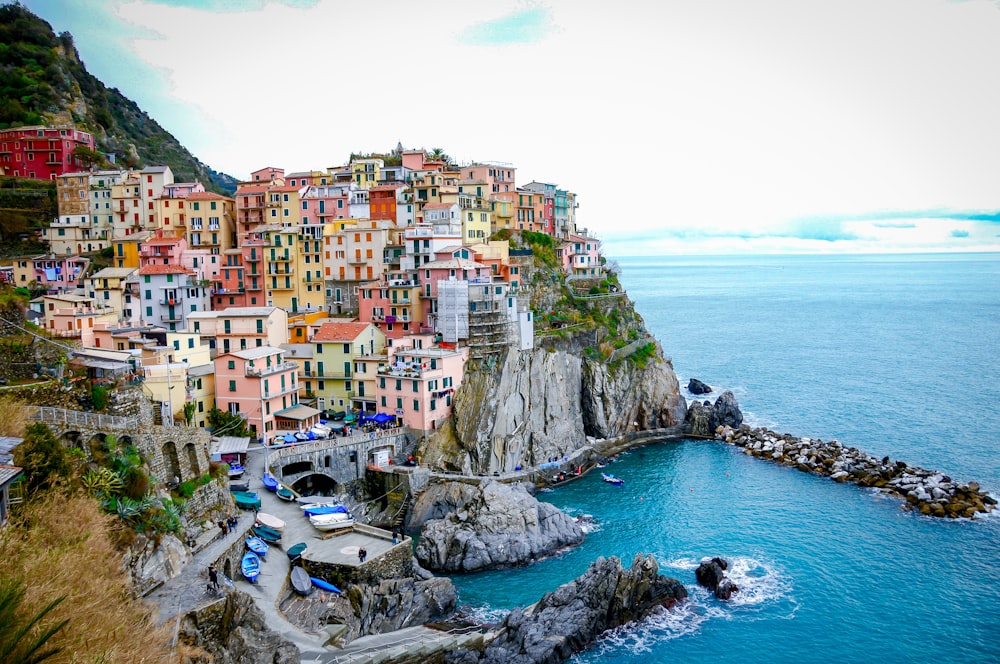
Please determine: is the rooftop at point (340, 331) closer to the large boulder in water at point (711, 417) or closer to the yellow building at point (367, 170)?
the yellow building at point (367, 170)

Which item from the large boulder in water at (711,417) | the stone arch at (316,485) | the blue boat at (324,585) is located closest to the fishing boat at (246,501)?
the blue boat at (324,585)

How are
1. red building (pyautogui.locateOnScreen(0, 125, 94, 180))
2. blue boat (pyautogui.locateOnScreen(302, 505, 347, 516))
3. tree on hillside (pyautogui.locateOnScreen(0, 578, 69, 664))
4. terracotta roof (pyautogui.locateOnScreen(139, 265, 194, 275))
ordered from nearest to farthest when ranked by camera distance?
tree on hillside (pyautogui.locateOnScreen(0, 578, 69, 664)) < blue boat (pyautogui.locateOnScreen(302, 505, 347, 516)) < terracotta roof (pyautogui.locateOnScreen(139, 265, 194, 275)) < red building (pyautogui.locateOnScreen(0, 125, 94, 180))

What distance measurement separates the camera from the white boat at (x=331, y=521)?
130 feet

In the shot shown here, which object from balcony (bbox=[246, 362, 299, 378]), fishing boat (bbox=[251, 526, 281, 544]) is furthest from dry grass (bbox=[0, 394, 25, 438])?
balcony (bbox=[246, 362, 299, 378])

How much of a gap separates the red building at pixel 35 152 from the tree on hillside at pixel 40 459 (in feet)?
202

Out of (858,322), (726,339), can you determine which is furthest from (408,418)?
(858,322)

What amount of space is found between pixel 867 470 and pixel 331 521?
129 feet

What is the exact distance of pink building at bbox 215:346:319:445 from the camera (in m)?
50.2

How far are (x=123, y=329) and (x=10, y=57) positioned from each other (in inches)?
2320

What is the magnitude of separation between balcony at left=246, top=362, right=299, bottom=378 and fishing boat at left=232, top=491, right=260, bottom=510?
1080 centimetres

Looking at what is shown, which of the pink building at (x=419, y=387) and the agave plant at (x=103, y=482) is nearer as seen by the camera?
the agave plant at (x=103, y=482)

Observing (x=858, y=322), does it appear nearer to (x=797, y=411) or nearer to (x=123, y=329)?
(x=797, y=411)

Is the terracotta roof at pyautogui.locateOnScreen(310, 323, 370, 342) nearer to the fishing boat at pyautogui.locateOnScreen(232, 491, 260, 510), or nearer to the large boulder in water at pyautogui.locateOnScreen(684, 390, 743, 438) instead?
the fishing boat at pyautogui.locateOnScreen(232, 491, 260, 510)

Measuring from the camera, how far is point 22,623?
47.4 ft
